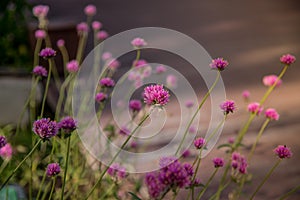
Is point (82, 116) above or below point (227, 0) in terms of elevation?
below

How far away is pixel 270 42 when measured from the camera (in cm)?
300

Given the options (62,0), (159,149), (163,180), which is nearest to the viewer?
(163,180)

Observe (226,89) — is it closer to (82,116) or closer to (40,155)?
(82,116)

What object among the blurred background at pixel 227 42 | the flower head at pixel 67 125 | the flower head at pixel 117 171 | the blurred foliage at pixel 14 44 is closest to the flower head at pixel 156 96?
the flower head at pixel 67 125

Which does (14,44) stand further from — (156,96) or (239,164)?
(156,96)

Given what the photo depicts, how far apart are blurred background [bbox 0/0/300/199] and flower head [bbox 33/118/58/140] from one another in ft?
2.98

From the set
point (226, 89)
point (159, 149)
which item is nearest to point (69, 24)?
point (226, 89)

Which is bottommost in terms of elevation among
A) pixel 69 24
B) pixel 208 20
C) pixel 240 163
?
pixel 240 163

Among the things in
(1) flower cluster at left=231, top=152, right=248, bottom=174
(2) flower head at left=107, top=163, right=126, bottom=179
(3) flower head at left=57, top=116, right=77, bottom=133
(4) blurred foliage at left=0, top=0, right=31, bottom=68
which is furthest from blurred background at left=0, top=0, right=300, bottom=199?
(3) flower head at left=57, top=116, right=77, bottom=133

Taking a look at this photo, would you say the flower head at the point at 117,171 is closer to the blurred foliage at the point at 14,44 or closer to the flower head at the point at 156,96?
the flower head at the point at 156,96

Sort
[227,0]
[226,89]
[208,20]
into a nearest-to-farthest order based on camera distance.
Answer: [226,89] → [208,20] → [227,0]

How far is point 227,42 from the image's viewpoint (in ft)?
10.3

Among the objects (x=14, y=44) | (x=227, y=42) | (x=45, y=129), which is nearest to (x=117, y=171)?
(x=45, y=129)

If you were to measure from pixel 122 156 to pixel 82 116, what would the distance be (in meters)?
0.29
